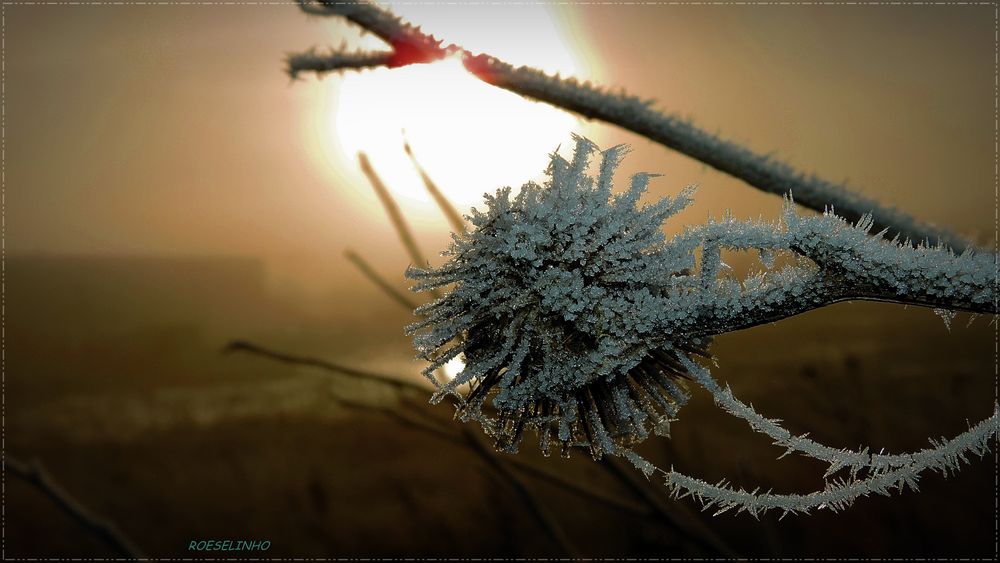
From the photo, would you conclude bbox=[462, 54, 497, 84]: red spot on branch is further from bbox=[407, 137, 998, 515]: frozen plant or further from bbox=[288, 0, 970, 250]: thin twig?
bbox=[407, 137, 998, 515]: frozen plant

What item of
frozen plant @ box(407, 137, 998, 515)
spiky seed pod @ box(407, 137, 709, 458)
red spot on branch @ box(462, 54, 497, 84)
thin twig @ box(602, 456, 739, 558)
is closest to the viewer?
frozen plant @ box(407, 137, 998, 515)

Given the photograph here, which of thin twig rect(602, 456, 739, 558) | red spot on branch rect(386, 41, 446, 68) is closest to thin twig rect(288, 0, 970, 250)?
red spot on branch rect(386, 41, 446, 68)

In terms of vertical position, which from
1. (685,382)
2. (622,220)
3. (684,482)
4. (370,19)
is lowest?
(684,482)

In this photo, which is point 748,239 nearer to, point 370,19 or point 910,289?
point 910,289

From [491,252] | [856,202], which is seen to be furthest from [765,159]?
[491,252]

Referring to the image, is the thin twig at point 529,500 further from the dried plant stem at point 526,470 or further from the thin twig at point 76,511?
the thin twig at point 76,511

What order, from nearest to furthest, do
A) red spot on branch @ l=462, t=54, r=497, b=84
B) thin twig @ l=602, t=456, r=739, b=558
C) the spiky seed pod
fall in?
the spiky seed pod → red spot on branch @ l=462, t=54, r=497, b=84 → thin twig @ l=602, t=456, r=739, b=558

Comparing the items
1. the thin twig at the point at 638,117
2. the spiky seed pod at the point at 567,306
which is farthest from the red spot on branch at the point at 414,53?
the spiky seed pod at the point at 567,306
